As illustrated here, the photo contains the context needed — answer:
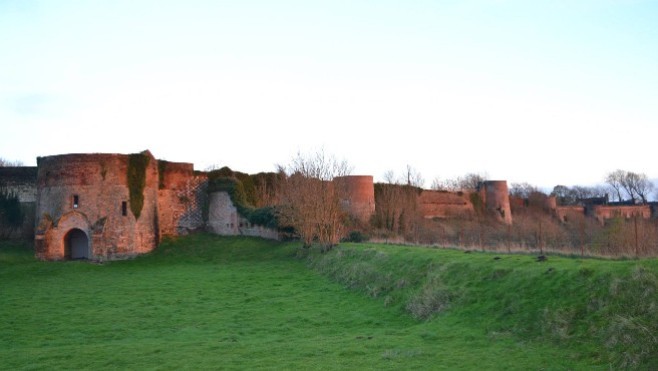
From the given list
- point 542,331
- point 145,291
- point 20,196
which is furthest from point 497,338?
point 20,196

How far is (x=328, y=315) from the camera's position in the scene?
47.3 ft

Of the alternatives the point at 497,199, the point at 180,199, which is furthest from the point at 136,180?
the point at 497,199

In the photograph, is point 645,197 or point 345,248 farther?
point 645,197

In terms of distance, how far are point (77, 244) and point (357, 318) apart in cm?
2504

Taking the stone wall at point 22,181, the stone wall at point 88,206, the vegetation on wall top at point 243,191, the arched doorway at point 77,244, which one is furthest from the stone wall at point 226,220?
the stone wall at point 22,181

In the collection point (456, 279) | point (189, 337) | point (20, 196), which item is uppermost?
point (20, 196)

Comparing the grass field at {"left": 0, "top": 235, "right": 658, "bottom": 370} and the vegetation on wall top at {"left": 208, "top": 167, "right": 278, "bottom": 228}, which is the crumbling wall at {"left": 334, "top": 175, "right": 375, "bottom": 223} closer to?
the vegetation on wall top at {"left": 208, "top": 167, "right": 278, "bottom": 228}

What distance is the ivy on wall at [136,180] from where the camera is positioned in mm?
32594

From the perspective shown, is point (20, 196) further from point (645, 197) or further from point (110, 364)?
point (645, 197)

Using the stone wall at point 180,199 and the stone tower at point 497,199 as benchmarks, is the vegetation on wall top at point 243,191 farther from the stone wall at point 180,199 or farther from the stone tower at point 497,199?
the stone tower at point 497,199

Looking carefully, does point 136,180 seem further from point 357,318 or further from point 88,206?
point 357,318

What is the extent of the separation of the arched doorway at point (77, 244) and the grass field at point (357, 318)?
11597 millimetres

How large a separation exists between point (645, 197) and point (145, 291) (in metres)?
81.1

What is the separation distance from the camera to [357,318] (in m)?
13.8
